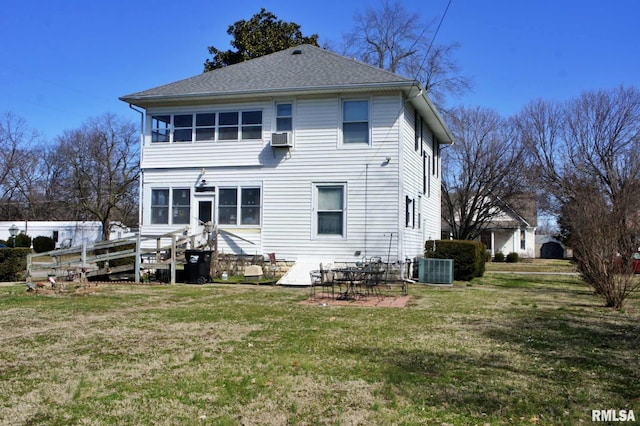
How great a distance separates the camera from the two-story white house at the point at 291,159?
690 inches

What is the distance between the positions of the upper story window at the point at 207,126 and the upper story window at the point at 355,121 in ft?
9.31

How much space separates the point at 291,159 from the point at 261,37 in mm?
16178

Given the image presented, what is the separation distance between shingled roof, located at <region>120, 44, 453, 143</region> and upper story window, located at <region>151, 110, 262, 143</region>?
54cm

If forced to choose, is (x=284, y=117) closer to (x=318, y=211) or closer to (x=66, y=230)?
(x=318, y=211)

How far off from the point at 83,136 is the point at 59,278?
40765 millimetres

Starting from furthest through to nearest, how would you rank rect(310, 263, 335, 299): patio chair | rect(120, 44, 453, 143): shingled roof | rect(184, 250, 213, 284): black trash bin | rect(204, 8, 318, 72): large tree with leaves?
rect(204, 8, 318, 72): large tree with leaves → rect(120, 44, 453, 143): shingled roof → rect(184, 250, 213, 284): black trash bin → rect(310, 263, 335, 299): patio chair

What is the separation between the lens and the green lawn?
4.70 meters

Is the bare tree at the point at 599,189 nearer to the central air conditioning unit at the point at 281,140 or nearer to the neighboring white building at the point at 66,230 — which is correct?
the central air conditioning unit at the point at 281,140

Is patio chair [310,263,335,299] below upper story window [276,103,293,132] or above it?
below

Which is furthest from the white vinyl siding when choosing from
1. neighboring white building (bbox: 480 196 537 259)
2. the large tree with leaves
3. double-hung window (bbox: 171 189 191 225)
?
neighboring white building (bbox: 480 196 537 259)

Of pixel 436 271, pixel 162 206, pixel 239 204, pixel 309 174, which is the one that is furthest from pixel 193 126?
pixel 436 271

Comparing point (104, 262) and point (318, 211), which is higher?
point (318, 211)

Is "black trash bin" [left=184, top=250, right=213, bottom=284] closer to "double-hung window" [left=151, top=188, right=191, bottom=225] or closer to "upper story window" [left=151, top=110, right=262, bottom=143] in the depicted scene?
"double-hung window" [left=151, top=188, right=191, bottom=225]

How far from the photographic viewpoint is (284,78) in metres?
19.0
